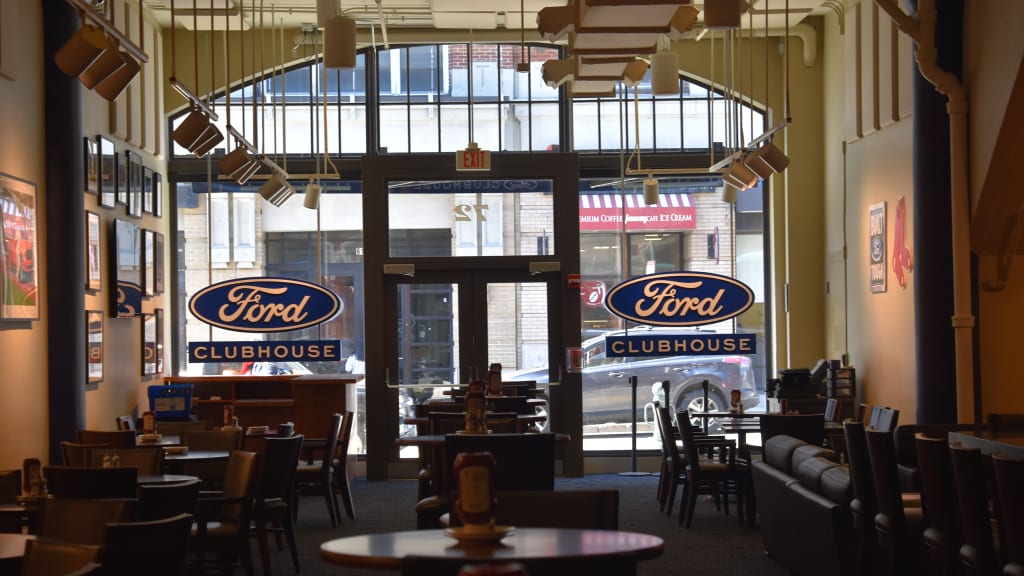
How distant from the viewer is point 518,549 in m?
3.45

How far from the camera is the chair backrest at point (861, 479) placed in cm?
614

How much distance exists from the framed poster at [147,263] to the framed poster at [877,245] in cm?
717

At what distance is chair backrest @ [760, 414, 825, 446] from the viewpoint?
941 centimetres

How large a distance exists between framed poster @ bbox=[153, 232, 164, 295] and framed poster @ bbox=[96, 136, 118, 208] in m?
1.30

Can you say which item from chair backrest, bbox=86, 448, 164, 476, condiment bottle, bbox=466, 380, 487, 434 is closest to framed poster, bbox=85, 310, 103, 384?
chair backrest, bbox=86, 448, 164, 476

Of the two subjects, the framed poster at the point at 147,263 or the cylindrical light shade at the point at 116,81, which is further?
the framed poster at the point at 147,263

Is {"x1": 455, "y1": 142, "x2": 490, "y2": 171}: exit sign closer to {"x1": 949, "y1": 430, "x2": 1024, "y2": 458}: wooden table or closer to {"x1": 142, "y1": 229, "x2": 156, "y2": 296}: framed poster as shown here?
{"x1": 142, "y1": 229, "x2": 156, "y2": 296}: framed poster

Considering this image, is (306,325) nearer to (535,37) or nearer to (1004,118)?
(535,37)

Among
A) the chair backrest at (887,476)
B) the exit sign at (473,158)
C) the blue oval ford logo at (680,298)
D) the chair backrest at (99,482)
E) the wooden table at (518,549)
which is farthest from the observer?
the blue oval ford logo at (680,298)

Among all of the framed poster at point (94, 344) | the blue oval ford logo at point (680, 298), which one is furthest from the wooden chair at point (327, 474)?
the blue oval ford logo at point (680, 298)

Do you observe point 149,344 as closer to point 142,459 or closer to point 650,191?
point 650,191

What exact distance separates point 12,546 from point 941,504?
3.74 meters

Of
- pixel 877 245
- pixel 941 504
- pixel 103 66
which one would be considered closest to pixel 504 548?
pixel 941 504

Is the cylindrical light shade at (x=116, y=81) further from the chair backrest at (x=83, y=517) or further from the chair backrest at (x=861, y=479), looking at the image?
the chair backrest at (x=861, y=479)
